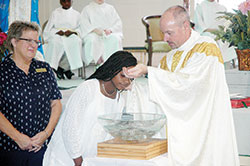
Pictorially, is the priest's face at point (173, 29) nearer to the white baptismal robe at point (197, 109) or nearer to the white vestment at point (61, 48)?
the white baptismal robe at point (197, 109)

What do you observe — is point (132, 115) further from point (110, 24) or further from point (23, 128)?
point (110, 24)

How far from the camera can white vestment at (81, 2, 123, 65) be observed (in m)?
8.90

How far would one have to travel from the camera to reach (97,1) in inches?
386

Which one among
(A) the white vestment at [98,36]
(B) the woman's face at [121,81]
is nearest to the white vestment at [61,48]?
(A) the white vestment at [98,36]

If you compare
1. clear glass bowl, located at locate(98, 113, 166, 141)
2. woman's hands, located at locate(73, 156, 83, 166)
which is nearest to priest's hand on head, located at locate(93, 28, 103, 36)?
woman's hands, located at locate(73, 156, 83, 166)

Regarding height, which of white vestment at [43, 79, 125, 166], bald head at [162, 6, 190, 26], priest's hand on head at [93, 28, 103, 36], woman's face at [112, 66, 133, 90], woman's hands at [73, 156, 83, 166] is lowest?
woman's hands at [73, 156, 83, 166]

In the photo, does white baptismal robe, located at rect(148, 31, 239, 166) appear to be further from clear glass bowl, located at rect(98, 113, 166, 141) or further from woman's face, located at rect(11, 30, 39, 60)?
woman's face, located at rect(11, 30, 39, 60)

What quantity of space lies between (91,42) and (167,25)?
5.68 meters

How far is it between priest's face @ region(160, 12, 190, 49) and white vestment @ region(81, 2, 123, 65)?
553 cm

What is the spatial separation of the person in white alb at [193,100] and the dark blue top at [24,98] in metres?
1.02

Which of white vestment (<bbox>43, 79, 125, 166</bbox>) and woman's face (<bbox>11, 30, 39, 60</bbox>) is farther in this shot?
woman's face (<bbox>11, 30, 39, 60</bbox>)

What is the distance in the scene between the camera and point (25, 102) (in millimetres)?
3395

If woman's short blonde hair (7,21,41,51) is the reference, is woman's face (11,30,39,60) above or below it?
below

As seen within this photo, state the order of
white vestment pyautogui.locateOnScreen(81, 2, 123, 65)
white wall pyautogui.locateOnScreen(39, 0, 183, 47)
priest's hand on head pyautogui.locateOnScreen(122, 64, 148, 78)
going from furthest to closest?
white wall pyautogui.locateOnScreen(39, 0, 183, 47) < white vestment pyautogui.locateOnScreen(81, 2, 123, 65) < priest's hand on head pyautogui.locateOnScreen(122, 64, 148, 78)
